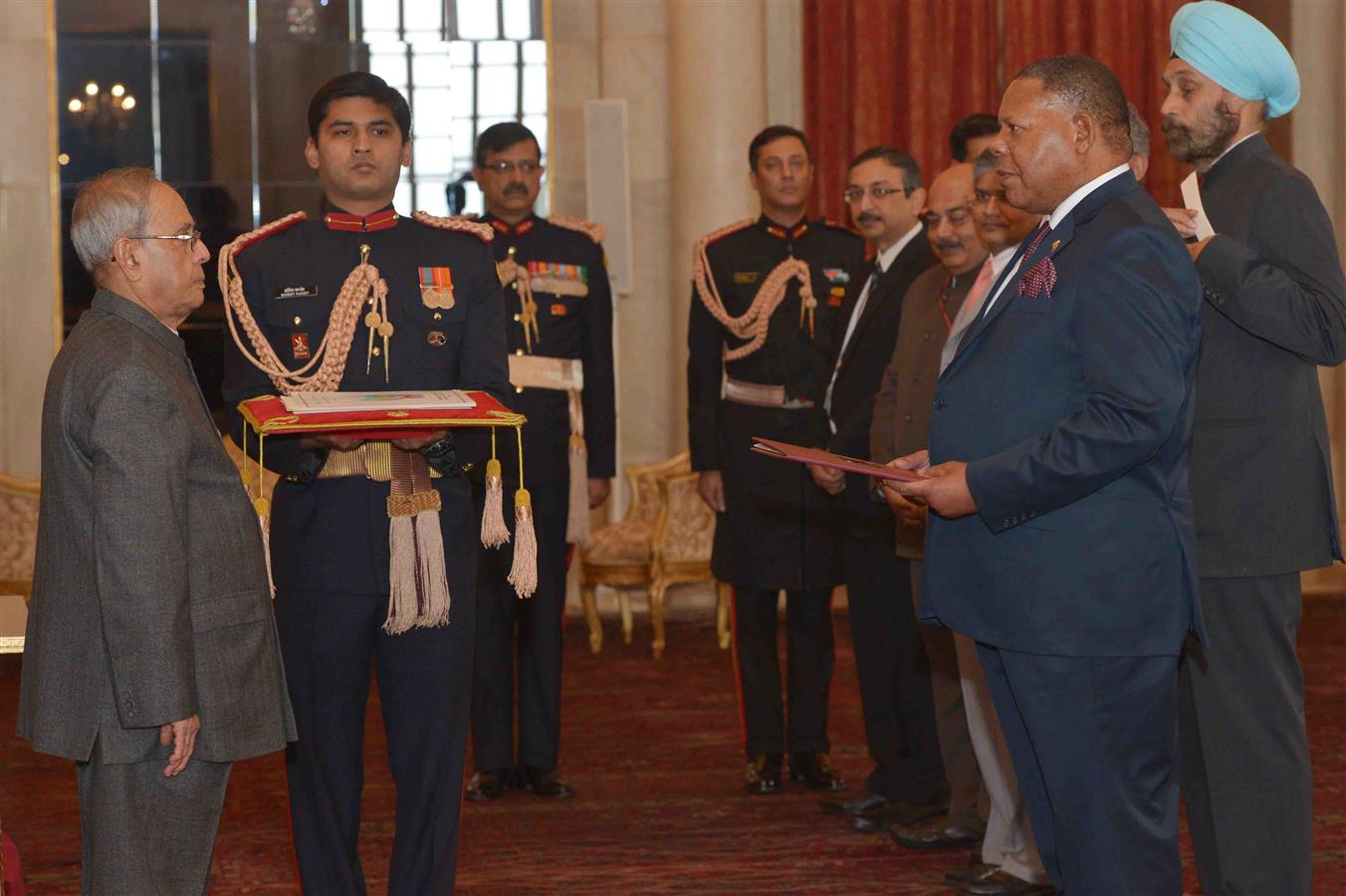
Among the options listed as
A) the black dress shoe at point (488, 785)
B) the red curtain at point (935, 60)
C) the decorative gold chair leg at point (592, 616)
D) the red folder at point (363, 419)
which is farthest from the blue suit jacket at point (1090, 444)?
the red curtain at point (935, 60)

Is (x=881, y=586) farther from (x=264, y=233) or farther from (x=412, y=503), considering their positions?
(x=264, y=233)

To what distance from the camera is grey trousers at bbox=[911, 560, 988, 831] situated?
390 cm

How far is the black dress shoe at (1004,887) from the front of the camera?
3.55 meters

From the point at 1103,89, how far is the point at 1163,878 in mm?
1233

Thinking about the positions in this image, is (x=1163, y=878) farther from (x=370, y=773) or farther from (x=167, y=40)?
(x=167, y=40)

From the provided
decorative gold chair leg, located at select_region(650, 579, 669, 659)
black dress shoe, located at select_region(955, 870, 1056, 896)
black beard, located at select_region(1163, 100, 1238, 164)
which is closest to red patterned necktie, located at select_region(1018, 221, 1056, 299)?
black beard, located at select_region(1163, 100, 1238, 164)

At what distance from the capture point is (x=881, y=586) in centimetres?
429

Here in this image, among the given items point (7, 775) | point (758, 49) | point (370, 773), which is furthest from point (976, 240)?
point (758, 49)

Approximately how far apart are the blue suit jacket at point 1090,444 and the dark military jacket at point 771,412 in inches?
77.9

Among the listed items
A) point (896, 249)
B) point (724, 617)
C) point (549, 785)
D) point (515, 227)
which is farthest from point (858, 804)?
point (724, 617)

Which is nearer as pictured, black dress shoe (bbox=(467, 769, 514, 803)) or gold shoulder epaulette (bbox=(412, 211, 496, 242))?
gold shoulder epaulette (bbox=(412, 211, 496, 242))

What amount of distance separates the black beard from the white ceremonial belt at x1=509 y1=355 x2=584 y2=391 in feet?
7.07

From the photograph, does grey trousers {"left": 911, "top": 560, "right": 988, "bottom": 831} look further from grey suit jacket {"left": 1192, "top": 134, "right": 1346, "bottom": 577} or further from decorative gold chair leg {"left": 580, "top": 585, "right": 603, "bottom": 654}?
decorative gold chair leg {"left": 580, "top": 585, "right": 603, "bottom": 654}

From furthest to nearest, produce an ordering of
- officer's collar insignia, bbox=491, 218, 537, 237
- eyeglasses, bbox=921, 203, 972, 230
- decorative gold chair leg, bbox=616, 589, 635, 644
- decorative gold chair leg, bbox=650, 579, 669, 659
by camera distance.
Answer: decorative gold chair leg, bbox=616, 589, 635, 644, decorative gold chair leg, bbox=650, 579, 669, 659, officer's collar insignia, bbox=491, 218, 537, 237, eyeglasses, bbox=921, 203, 972, 230
